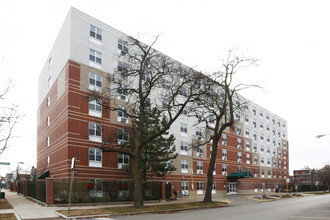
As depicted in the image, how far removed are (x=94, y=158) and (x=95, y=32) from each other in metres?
13.4

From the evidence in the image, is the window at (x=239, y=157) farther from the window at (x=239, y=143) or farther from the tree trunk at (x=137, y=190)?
the tree trunk at (x=137, y=190)

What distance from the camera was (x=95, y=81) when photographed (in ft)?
111

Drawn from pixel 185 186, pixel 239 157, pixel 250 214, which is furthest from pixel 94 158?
pixel 239 157

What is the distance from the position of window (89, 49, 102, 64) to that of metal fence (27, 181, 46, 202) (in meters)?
13.4

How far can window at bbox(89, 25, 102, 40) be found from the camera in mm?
34319

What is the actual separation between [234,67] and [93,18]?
16033mm

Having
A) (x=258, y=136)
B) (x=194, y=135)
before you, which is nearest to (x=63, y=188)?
(x=194, y=135)

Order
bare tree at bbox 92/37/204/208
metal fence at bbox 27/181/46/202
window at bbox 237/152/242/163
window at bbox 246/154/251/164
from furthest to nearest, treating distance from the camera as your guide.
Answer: window at bbox 246/154/251/164, window at bbox 237/152/242/163, metal fence at bbox 27/181/46/202, bare tree at bbox 92/37/204/208

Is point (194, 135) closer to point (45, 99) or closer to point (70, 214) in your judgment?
point (45, 99)

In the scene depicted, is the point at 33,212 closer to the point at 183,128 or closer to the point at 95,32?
the point at 95,32

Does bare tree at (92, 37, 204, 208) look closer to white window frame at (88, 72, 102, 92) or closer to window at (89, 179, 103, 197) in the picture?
white window frame at (88, 72, 102, 92)

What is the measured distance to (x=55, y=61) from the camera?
1486 inches

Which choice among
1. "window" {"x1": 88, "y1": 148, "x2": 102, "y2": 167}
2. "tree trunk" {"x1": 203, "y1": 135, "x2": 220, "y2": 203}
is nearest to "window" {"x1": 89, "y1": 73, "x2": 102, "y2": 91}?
"window" {"x1": 88, "y1": 148, "x2": 102, "y2": 167}

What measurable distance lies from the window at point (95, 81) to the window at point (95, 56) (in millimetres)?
1612
